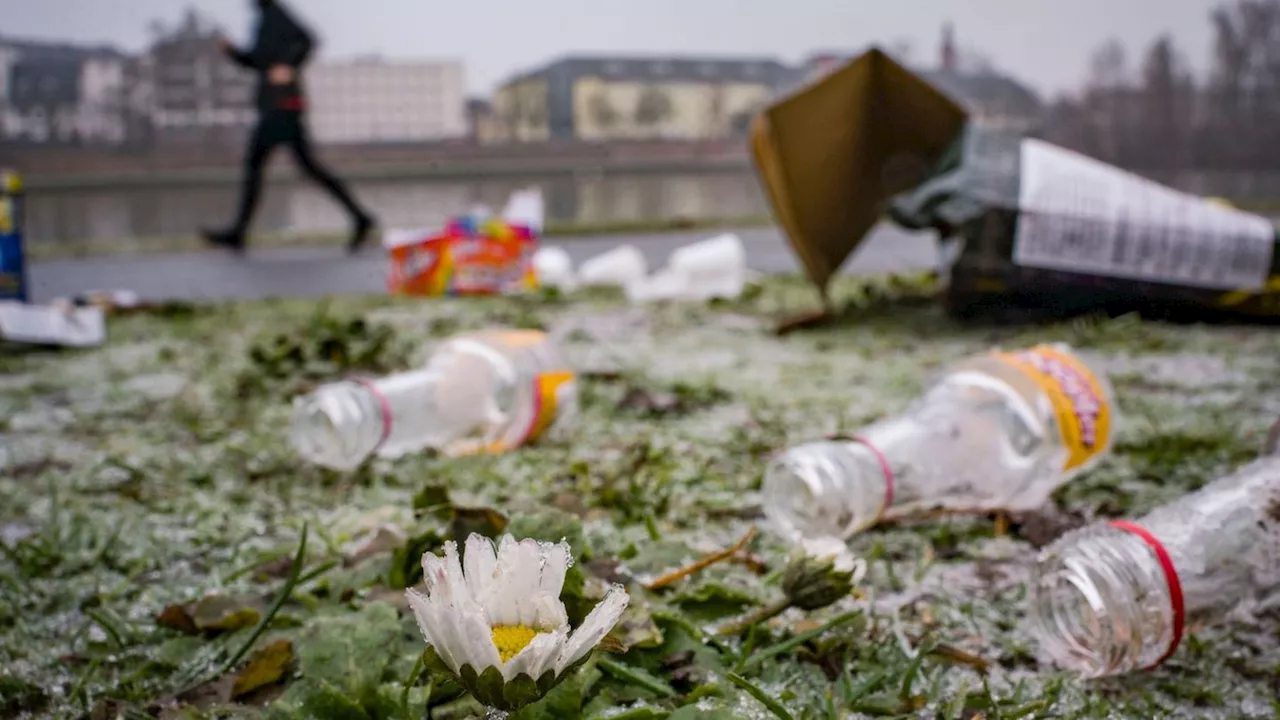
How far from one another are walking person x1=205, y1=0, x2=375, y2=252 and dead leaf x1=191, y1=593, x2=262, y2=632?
3.67 meters

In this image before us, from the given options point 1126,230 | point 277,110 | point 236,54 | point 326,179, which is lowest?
point 1126,230

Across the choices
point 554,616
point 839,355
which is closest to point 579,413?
point 839,355

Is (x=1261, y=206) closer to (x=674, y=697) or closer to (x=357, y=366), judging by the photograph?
(x=357, y=366)

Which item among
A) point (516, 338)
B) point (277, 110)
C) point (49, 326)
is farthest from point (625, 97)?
point (516, 338)

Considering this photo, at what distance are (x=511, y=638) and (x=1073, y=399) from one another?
60 cm

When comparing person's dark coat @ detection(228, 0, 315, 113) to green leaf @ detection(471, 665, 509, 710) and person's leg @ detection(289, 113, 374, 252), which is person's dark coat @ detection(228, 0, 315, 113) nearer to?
person's leg @ detection(289, 113, 374, 252)

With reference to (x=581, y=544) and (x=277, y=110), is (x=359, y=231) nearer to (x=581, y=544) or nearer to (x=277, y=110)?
(x=277, y=110)

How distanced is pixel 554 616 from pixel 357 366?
1.18 metres

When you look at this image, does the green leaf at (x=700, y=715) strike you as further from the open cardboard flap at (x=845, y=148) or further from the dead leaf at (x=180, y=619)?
the open cardboard flap at (x=845, y=148)

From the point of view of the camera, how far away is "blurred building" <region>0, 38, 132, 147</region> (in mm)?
7664

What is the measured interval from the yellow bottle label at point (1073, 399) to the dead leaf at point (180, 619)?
635 mm

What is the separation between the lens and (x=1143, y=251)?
168cm

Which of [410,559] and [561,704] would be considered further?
[410,559]

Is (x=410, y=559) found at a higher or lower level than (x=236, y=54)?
lower
